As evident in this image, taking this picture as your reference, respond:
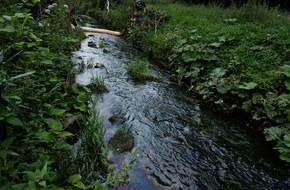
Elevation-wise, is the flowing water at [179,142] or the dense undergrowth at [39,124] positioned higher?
the dense undergrowth at [39,124]

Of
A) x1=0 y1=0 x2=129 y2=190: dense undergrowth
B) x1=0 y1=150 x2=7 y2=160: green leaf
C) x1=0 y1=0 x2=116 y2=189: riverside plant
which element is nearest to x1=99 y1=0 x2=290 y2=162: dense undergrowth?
x1=0 y1=0 x2=129 y2=190: dense undergrowth

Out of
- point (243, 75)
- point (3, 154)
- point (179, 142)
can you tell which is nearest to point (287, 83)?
point (243, 75)

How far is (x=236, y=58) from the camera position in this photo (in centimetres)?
659

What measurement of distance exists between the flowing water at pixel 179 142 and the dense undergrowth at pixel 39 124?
498 millimetres

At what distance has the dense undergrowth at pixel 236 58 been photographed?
16.2ft

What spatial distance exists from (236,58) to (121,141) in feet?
12.7

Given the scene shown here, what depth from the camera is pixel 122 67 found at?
8.07 m

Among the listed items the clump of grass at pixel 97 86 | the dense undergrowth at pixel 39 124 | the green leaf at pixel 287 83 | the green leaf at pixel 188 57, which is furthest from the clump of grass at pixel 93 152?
the green leaf at pixel 188 57

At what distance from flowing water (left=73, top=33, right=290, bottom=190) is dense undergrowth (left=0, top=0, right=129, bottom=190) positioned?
0.50m

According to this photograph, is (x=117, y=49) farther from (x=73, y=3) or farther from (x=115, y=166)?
(x=115, y=166)

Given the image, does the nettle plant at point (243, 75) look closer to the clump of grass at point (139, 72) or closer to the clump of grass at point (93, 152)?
the clump of grass at point (139, 72)

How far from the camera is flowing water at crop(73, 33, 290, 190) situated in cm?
363

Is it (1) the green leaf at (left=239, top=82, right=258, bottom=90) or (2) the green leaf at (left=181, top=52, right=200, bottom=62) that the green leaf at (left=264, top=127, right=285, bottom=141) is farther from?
(2) the green leaf at (left=181, top=52, right=200, bottom=62)

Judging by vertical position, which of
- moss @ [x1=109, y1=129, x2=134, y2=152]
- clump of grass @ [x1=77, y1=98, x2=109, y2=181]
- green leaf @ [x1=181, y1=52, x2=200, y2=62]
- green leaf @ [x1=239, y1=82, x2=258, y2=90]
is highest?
green leaf @ [x1=239, y1=82, x2=258, y2=90]
